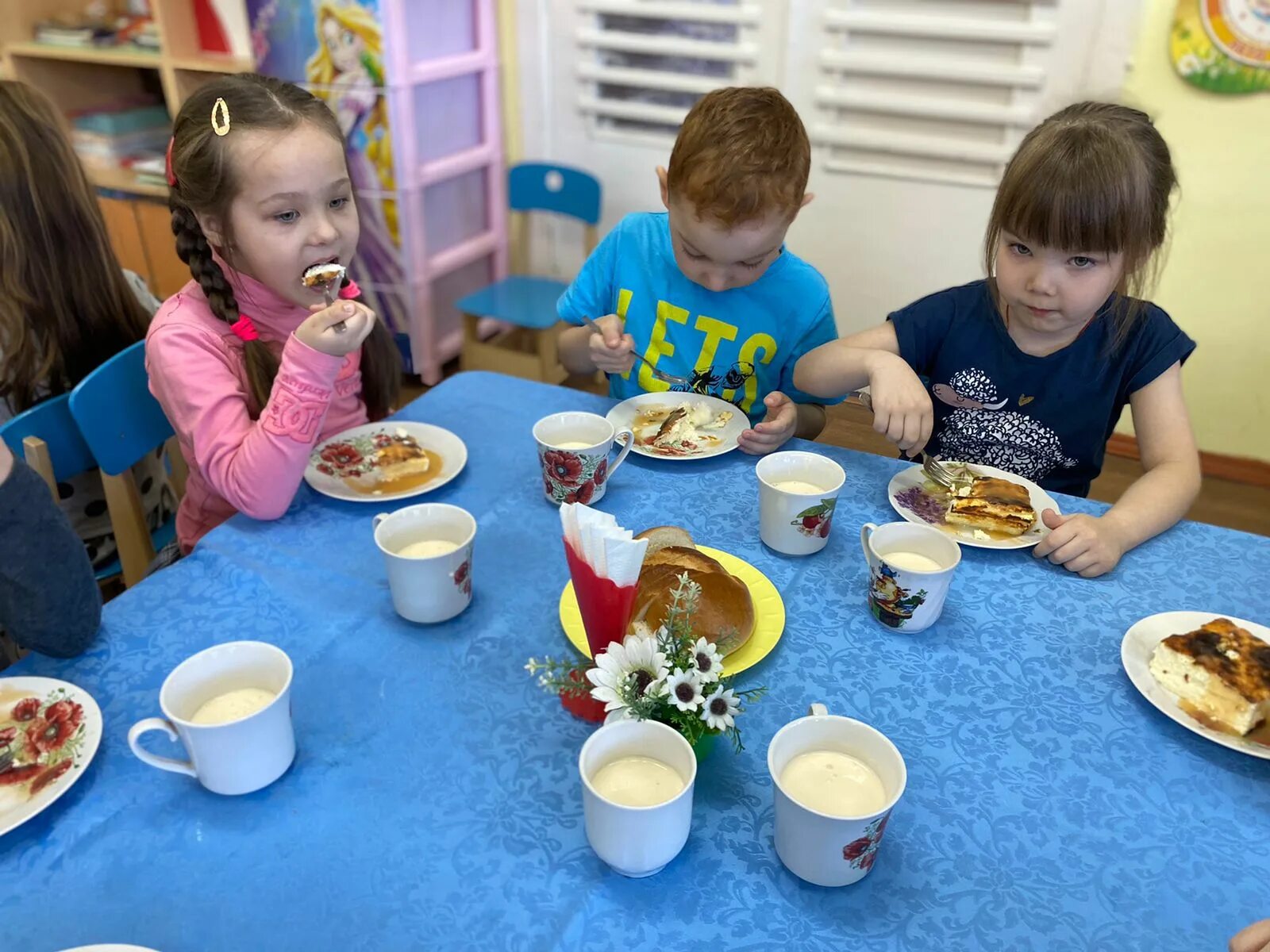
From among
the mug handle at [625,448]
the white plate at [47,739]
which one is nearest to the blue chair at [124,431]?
the white plate at [47,739]

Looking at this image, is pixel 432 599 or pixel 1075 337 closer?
pixel 432 599

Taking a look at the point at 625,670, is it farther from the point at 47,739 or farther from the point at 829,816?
the point at 47,739

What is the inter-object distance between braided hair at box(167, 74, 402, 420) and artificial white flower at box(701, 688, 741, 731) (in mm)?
785

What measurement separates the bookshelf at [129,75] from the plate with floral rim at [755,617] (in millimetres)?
2655

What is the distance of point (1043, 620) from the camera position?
0.91 meters

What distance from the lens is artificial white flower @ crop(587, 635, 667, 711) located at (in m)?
0.67

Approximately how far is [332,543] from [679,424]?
0.50 meters

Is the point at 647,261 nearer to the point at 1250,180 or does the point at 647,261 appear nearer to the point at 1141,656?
A: the point at 1141,656

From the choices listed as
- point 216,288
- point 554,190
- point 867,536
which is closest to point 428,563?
point 867,536

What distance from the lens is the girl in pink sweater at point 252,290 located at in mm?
1013

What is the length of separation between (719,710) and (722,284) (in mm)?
824

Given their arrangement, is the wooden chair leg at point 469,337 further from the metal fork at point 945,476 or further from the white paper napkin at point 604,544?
the white paper napkin at point 604,544

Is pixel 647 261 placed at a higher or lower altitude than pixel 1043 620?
higher

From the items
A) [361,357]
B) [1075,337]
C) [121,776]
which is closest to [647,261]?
[361,357]
